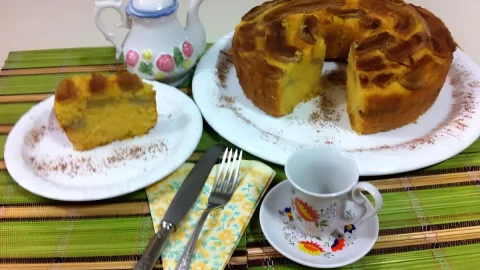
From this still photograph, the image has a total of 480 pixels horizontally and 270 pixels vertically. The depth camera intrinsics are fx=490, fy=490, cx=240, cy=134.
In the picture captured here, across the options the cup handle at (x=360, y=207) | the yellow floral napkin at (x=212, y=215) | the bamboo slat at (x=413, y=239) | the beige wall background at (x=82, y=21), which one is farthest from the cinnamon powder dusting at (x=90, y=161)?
the beige wall background at (x=82, y=21)

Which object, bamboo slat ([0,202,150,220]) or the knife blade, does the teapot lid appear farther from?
bamboo slat ([0,202,150,220])

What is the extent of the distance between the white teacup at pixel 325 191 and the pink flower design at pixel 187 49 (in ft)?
1.90

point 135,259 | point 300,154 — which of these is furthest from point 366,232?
point 135,259

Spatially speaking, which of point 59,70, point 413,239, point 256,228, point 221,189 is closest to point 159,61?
point 59,70

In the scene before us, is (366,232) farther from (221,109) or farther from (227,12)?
(227,12)

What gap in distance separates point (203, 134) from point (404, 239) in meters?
0.56

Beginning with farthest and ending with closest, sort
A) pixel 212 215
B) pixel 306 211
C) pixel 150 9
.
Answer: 1. pixel 150 9
2. pixel 212 215
3. pixel 306 211

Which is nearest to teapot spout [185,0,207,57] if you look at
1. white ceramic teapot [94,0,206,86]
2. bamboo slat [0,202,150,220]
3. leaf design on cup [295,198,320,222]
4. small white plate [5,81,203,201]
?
white ceramic teapot [94,0,206,86]

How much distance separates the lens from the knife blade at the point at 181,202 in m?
0.91

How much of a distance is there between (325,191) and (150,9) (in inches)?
26.9

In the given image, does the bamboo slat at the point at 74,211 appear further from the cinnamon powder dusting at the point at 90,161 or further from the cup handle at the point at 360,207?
the cup handle at the point at 360,207

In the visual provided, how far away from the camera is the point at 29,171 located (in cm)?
110

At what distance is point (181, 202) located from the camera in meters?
1.02

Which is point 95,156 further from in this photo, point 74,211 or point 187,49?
point 187,49
